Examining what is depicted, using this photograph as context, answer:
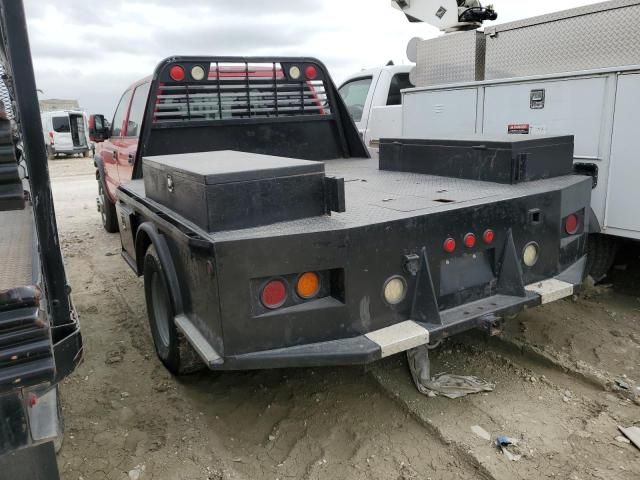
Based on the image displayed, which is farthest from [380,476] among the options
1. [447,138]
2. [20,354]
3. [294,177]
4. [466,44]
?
[466,44]

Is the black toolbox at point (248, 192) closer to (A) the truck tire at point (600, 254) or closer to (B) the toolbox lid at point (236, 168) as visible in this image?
(B) the toolbox lid at point (236, 168)

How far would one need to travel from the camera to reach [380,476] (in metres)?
2.52

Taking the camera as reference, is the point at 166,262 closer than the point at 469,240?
No

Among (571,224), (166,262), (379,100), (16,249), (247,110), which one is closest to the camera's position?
(16,249)

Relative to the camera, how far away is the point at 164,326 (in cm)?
354

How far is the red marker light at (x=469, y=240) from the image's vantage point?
109 inches

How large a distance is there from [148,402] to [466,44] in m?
4.92

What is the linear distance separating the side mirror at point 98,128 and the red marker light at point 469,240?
505 centimetres

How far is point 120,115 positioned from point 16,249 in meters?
5.05

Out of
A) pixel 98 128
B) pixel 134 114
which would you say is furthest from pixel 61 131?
pixel 134 114

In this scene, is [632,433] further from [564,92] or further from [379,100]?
[379,100]

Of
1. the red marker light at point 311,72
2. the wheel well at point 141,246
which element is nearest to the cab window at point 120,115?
the red marker light at point 311,72

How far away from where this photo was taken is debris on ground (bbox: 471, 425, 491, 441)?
8.97 feet

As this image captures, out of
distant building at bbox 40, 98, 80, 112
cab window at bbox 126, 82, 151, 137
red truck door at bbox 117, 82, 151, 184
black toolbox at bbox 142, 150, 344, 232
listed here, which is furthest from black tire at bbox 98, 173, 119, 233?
distant building at bbox 40, 98, 80, 112
